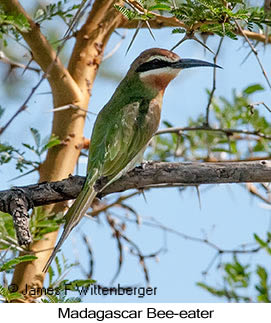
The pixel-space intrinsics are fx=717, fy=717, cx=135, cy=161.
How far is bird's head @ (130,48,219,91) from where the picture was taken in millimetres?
3271

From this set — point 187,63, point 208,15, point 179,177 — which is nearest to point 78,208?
point 179,177

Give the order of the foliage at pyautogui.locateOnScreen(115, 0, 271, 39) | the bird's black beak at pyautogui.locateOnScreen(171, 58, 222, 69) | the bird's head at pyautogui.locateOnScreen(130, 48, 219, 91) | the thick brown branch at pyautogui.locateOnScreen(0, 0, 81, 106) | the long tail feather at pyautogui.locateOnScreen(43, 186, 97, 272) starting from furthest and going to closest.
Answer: the bird's head at pyautogui.locateOnScreen(130, 48, 219, 91), the bird's black beak at pyautogui.locateOnScreen(171, 58, 222, 69), the thick brown branch at pyautogui.locateOnScreen(0, 0, 81, 106), the long tail feather at pyautogui.locateOnScreen(43, 186, 97, 272), the foliage at pyautogui.locateOnScreen(115, 0, 271, 39)

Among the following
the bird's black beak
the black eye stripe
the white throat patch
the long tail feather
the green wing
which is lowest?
the long tail feather

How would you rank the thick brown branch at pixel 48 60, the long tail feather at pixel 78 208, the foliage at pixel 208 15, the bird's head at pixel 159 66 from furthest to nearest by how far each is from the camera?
the bird's head at pixel 159 66
the thick brown branch at pixel 48 60
the long tail feather at pixel 78 208
the foliage at pixel 208 15

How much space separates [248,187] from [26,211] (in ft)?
4.45

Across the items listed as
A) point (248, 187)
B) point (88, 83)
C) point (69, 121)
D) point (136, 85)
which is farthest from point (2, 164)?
point (248, 187)

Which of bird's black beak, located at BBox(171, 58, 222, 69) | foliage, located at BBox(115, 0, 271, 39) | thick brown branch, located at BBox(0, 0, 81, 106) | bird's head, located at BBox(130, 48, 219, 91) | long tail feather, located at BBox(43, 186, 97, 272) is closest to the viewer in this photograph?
foliage, located at BBox(115, 0, 271, 39)

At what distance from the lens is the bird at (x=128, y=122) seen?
2705 millimetres

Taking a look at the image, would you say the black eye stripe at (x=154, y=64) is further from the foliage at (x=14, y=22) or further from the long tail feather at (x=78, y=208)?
the long tail feather at (x=78, y=208)

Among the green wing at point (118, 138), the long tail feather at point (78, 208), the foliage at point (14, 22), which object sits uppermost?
the foliage at point (14, 22)

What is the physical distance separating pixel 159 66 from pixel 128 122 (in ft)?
1.33

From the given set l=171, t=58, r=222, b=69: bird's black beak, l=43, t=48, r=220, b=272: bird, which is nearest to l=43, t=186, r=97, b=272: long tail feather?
l=43, t=48, r=220, b=272: bird

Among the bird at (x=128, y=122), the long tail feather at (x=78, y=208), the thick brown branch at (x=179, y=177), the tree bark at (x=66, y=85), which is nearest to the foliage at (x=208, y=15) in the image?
the bird at (x=128, y=122)

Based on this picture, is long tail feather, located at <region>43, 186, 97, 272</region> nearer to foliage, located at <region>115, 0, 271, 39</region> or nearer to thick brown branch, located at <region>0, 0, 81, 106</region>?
thick brown branch, located at <region>0, 0, 81, 106</region>
